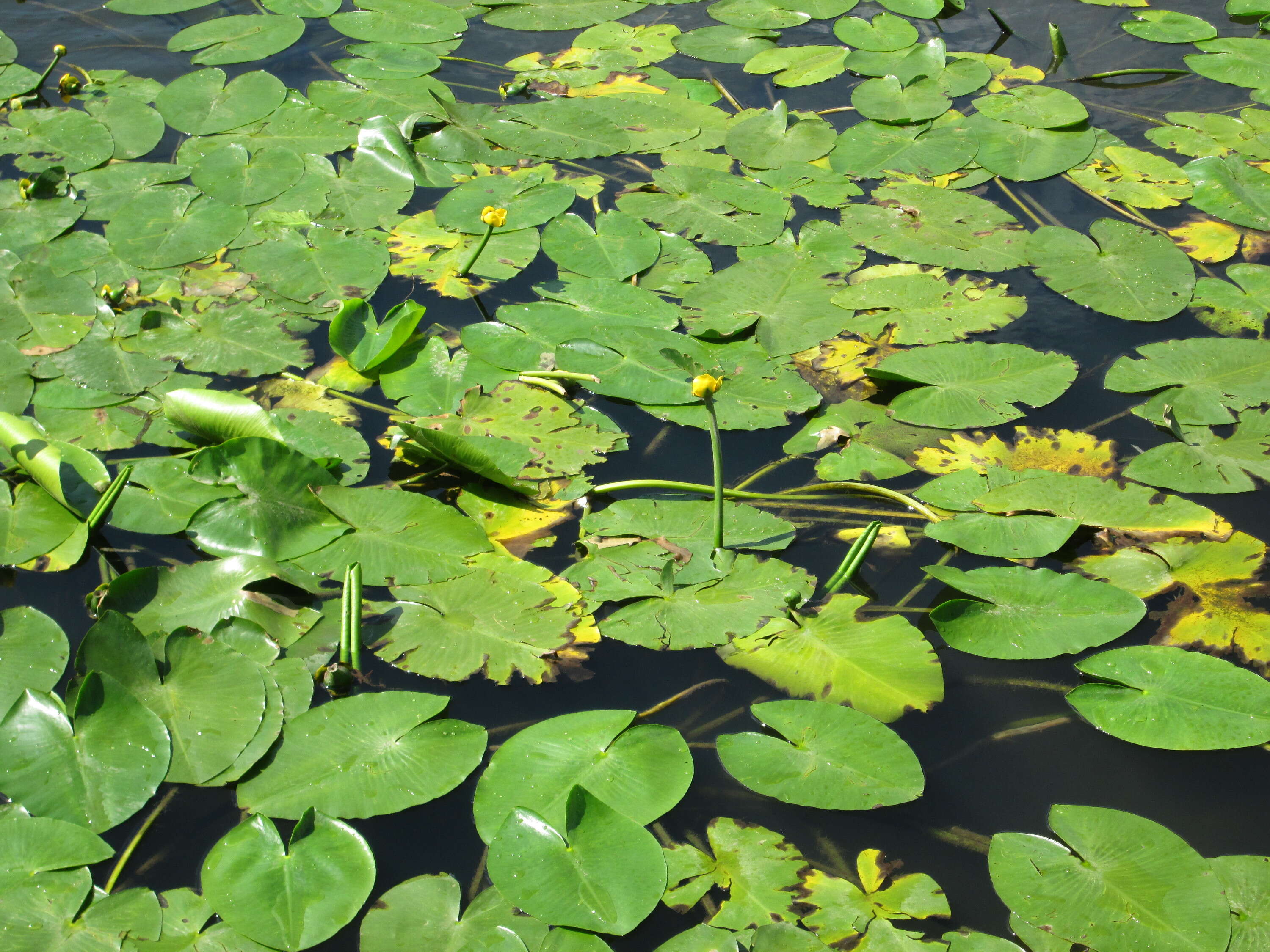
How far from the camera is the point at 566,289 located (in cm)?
310

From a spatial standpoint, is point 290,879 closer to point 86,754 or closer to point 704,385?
point 86,754

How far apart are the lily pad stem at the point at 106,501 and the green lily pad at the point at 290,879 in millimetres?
987

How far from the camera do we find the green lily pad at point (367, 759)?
A: 184cm

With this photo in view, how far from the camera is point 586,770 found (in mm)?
1865

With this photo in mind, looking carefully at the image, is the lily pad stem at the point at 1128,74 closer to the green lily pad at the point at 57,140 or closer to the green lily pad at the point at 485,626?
the green lily pad at the point at 485,626

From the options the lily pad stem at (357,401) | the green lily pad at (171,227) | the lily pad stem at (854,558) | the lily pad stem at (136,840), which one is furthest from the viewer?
the green lily pad at (171,227)

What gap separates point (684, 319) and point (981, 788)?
1695 mm

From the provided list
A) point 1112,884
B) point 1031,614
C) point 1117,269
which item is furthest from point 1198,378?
point 1112,884

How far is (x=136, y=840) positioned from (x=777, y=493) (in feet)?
5.62

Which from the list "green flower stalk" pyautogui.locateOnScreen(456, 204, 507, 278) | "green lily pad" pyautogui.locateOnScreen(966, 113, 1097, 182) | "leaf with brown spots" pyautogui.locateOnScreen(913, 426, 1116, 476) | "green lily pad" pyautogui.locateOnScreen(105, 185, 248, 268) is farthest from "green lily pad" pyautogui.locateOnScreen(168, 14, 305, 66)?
"leaf with brown spots" pyautogui.locateOnScreen(913, 426, 1116, 476)

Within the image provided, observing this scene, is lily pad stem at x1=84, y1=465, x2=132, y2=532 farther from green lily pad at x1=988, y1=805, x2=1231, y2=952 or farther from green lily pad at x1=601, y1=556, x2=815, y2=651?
green lily pad at x1=988, y1=805, x2=1231, y2=952

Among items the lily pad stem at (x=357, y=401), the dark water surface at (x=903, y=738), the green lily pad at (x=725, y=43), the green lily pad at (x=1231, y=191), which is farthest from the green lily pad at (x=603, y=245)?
the green lily pad at (x=1231, y=191)

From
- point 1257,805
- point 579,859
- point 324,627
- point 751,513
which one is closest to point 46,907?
point 324,627

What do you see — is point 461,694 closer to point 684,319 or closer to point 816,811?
point 816,811
